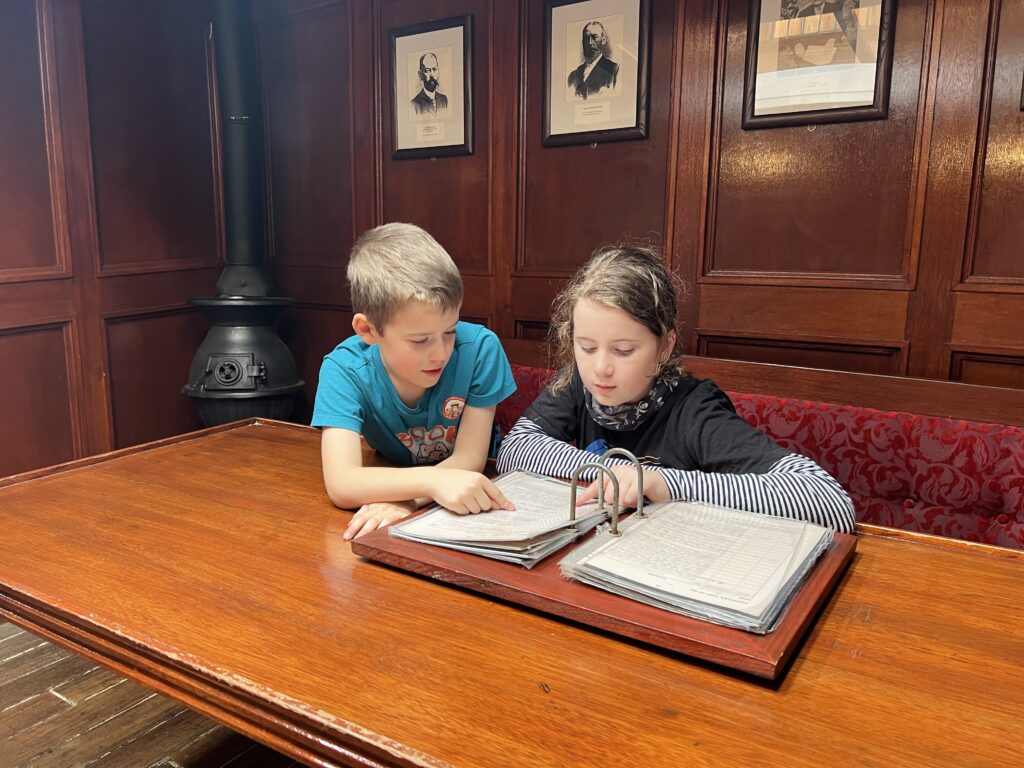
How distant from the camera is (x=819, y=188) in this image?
2.60m

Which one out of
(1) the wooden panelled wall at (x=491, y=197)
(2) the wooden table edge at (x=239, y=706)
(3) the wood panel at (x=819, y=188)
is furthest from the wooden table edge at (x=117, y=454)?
(3) the wood panel at (x=819, y=188)

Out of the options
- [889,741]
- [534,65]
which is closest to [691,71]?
[534,65]

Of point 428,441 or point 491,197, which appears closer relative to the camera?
point 428,441

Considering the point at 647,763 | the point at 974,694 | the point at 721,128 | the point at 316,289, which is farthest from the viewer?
the point at 316,289

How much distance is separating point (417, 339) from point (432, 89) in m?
2.27

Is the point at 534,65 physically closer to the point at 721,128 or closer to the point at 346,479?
the point at 721,128

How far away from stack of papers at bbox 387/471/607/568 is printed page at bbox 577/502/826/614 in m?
0.08

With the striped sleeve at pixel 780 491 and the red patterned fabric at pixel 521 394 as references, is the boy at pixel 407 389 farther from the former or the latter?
the red patterned fabric at pixel 521 394

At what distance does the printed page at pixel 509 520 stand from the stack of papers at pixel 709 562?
82 mm

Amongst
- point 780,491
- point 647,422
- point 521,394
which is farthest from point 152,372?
point 780,491

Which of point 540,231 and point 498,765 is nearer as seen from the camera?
point 498,765

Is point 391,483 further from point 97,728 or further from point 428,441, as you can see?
point 97,728

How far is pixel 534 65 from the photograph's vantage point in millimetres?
3113

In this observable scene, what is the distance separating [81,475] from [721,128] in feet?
7.54
